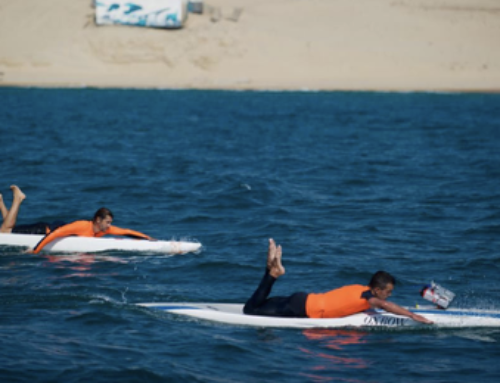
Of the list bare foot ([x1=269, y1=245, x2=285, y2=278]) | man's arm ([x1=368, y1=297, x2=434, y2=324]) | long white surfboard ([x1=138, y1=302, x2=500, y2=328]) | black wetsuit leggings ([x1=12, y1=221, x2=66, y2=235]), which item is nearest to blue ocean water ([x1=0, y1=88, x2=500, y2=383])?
long white surfboard ([x1=138, y1=302, x2=500, y2=328])

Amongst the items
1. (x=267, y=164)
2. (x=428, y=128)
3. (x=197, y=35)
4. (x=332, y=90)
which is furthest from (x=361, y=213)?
(x=197, y=35)

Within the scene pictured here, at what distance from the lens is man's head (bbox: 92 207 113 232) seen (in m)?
16.9

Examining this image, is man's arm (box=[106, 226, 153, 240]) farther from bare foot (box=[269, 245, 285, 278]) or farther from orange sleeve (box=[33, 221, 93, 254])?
bare foot (box=[269, 245, 285, 278])

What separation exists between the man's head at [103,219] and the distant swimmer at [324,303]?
17.0ft

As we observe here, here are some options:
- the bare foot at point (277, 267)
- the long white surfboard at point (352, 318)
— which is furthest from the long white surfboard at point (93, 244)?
the bare foot at point (277, 267)

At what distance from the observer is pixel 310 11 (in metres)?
118

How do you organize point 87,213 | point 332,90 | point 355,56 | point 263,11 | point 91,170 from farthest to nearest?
point 263,11
point 355,56
point 332,90
point 91,170
point 87,213

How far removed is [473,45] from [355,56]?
18.2 m

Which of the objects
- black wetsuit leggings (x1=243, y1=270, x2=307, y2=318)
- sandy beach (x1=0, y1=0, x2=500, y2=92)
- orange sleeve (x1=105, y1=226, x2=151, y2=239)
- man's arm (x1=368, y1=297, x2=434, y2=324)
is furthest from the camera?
sandy beach (x1=0, y1=0, x2=500, y2=92)

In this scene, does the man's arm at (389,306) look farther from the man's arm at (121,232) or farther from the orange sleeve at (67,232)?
the orange sleeve at (67,232)

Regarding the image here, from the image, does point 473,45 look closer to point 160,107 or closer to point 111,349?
point 160,107

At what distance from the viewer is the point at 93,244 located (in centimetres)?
1758

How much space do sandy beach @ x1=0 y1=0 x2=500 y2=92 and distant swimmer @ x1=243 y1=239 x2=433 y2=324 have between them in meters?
86.0

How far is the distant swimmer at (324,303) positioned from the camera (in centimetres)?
1223
